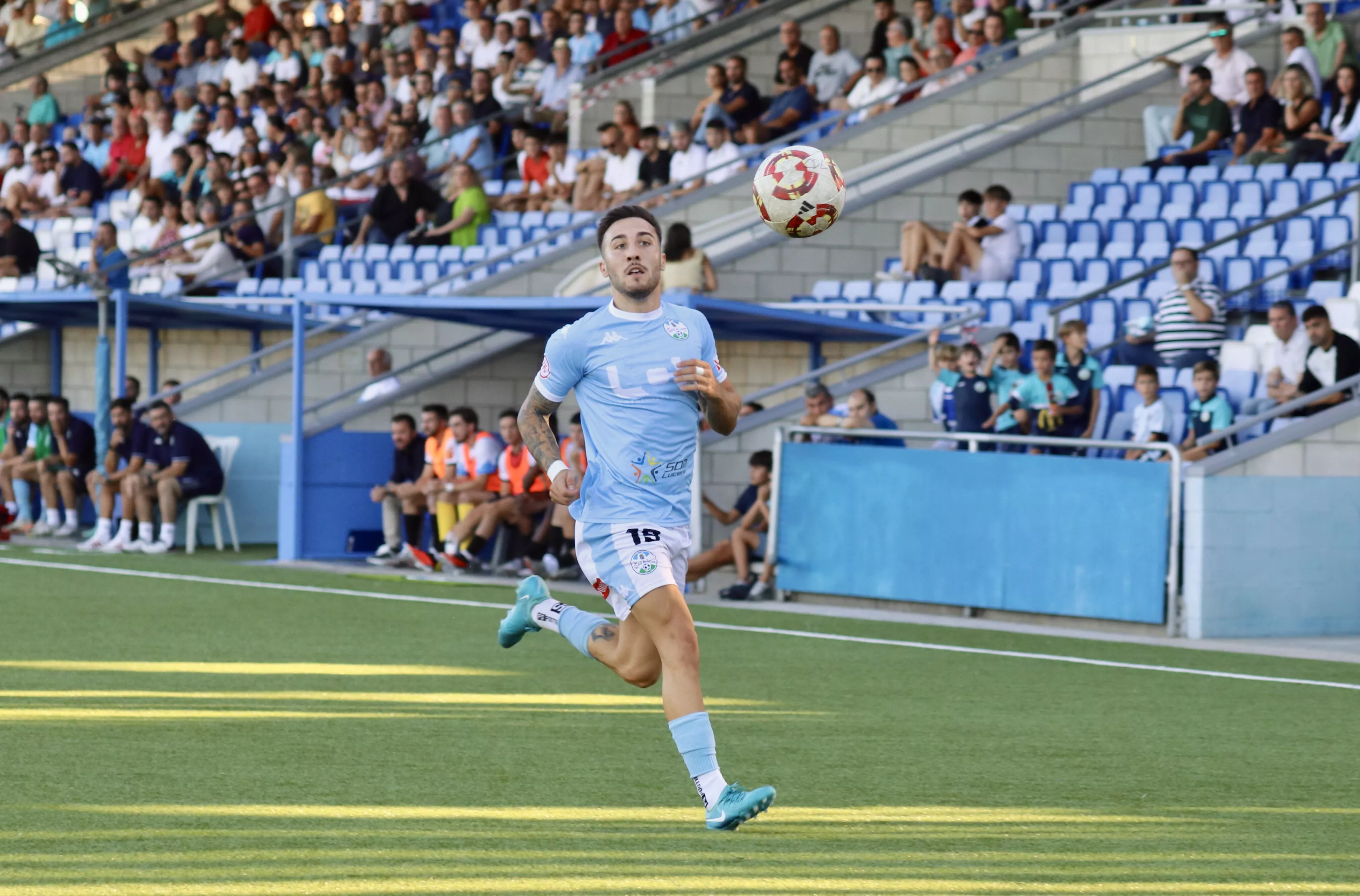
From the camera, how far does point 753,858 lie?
19.9ft

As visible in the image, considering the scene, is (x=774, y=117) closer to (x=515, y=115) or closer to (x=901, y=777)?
(x=515, y=115)

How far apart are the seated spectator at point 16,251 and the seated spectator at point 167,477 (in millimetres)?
8346

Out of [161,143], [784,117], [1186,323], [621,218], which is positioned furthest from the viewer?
[161,143]

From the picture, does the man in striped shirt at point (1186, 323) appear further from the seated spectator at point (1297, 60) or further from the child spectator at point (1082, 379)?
the seated spectator at point (1297, 60)

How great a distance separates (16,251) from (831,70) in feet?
36.6

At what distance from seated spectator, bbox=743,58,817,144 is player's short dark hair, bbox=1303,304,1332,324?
9472mm

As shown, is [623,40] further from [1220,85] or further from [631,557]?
[631,557]

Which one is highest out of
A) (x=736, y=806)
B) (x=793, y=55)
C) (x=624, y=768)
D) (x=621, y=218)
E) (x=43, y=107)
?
(x=43, y=107)

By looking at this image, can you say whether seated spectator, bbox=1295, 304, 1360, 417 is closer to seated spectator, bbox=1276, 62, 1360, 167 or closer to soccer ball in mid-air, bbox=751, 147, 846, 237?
seated spectator, bbox=1276, 62, 1360, 167

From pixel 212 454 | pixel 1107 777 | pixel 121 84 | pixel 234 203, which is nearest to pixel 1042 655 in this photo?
pixel 1107 777

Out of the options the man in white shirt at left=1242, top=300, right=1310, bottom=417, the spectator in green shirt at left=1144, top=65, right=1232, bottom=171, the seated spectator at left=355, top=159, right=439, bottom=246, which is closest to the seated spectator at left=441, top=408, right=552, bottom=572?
A: the man in white shirt at left=1242, top=300, right=1310, bottom=417

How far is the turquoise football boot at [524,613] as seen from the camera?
796 cm

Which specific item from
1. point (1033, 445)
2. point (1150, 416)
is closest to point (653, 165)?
Result: point (1033, 445)

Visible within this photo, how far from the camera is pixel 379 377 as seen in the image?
1988cm
